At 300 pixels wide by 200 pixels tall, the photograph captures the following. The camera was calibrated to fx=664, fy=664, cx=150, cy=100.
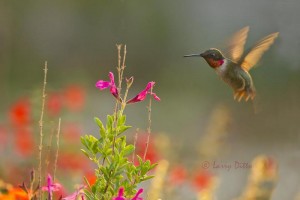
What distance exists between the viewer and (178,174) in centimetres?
190

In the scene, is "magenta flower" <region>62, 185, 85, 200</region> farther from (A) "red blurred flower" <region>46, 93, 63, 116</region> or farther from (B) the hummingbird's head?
(A) "red blurred flower" <region>46, 93, 63, 116</region>

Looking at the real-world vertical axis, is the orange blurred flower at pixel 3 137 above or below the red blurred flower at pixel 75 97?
below

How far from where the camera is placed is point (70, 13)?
187 centimetres

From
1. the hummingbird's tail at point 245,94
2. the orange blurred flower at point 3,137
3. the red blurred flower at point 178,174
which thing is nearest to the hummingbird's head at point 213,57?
the hummingbird's tail at point 245,94

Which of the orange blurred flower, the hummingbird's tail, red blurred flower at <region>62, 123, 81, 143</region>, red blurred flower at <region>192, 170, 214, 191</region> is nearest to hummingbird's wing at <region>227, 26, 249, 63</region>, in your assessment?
the hummingbird's tail

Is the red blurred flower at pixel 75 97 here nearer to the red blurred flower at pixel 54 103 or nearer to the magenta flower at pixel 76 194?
the red blurred flower at pixel 54 103

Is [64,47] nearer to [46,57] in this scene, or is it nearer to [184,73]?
[46,57]

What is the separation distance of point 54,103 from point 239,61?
624mm

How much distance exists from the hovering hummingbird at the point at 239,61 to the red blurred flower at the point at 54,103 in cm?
41

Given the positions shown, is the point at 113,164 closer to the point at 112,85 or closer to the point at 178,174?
the point at 112,85

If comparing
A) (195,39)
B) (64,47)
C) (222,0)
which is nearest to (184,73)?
(195,39)

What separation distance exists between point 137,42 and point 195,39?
16 centimetres

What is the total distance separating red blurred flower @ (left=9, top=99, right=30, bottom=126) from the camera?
1.91 meters

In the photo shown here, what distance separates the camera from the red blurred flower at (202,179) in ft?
A: 6.18
